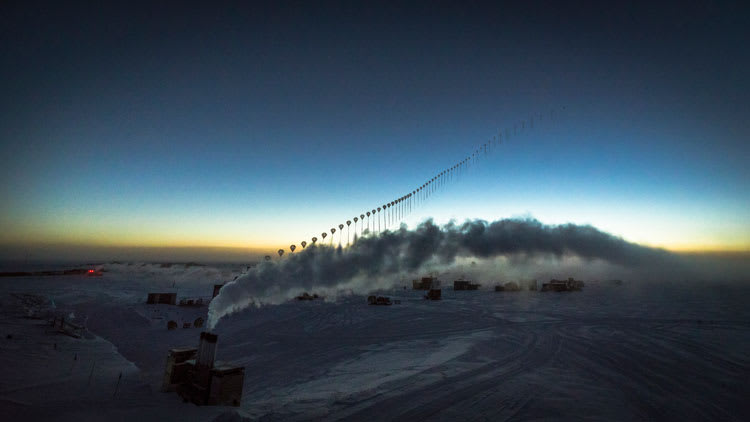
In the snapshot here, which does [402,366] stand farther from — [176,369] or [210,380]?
[176,369]

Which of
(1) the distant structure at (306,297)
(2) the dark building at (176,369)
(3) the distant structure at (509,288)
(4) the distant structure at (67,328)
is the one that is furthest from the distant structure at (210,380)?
(3) the distant structure at (509,288)

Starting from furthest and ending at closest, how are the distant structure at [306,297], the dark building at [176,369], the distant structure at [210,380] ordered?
the distant structure at [306,297], the dark building at [176,369], the distant structure at [210,380]

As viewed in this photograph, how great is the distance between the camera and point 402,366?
22.0 m

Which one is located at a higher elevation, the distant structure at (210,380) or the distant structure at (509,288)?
the distant structure at (509,288)

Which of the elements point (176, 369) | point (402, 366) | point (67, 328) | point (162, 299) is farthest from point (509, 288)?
point (67, 328)

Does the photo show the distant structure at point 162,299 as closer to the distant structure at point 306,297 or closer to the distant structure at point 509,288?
the distant structure at point 306,297

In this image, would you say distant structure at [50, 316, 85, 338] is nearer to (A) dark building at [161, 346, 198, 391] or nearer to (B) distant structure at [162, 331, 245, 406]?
(A) dark building at [161, 346, 198, 391]

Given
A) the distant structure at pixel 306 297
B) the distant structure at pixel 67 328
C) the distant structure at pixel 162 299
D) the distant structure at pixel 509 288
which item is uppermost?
the distant structure at pixel 509 288

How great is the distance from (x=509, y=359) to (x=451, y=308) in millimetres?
28606

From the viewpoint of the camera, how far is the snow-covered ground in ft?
49.5

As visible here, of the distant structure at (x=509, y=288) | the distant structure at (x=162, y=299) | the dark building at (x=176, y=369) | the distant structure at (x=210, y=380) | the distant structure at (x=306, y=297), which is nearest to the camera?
the distant structure at (x=210, y=380)

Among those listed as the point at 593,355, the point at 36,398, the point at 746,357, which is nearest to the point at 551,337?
the point at 593,355

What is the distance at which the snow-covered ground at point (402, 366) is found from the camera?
15.1m

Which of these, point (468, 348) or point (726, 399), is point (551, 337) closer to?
point (468, 348)
